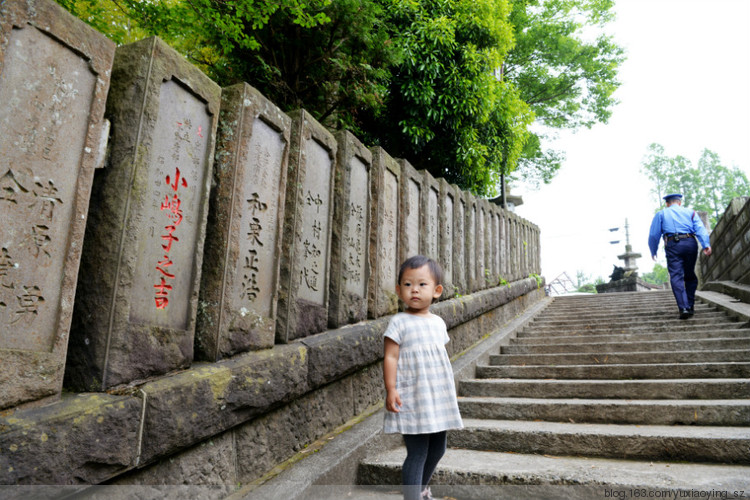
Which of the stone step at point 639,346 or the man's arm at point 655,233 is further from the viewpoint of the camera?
the man's arm at point 655,233

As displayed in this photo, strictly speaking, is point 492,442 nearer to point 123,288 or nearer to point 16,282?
point 123,288

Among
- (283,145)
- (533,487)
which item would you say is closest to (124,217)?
(283,145)

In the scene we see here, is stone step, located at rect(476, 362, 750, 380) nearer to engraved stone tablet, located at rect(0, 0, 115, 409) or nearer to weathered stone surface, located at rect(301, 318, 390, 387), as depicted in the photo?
weathered stone surface, located at rect(301, 318, 390, 387)

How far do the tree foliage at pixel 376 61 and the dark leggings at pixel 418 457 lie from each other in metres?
4.58

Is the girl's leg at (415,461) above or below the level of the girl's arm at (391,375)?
below

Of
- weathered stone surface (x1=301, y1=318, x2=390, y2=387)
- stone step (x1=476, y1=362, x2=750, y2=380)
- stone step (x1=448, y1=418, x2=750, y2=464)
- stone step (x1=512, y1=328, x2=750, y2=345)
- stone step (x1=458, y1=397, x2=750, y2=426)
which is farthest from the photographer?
stone step (x1=512, y1=328, x2=750, y2=345)

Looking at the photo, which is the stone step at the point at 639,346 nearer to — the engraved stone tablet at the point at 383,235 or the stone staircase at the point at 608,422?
the stone staircase at the point at 608,422

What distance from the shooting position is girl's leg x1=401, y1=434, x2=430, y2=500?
230cm

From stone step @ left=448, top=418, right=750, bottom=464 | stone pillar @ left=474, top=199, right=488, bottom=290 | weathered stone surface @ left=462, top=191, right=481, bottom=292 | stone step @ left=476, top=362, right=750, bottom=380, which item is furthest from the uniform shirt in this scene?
stone step @ left=448, top=418, right=750, bottom=464

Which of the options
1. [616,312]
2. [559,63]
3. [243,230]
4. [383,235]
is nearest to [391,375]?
[243,230]

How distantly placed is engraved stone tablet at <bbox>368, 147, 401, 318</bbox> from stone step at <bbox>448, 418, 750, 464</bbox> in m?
1.35

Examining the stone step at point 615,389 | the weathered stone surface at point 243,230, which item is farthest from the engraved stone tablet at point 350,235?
the stone step at point 615,389

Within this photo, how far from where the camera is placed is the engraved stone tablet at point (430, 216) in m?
5.48

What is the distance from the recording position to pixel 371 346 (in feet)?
12.1
